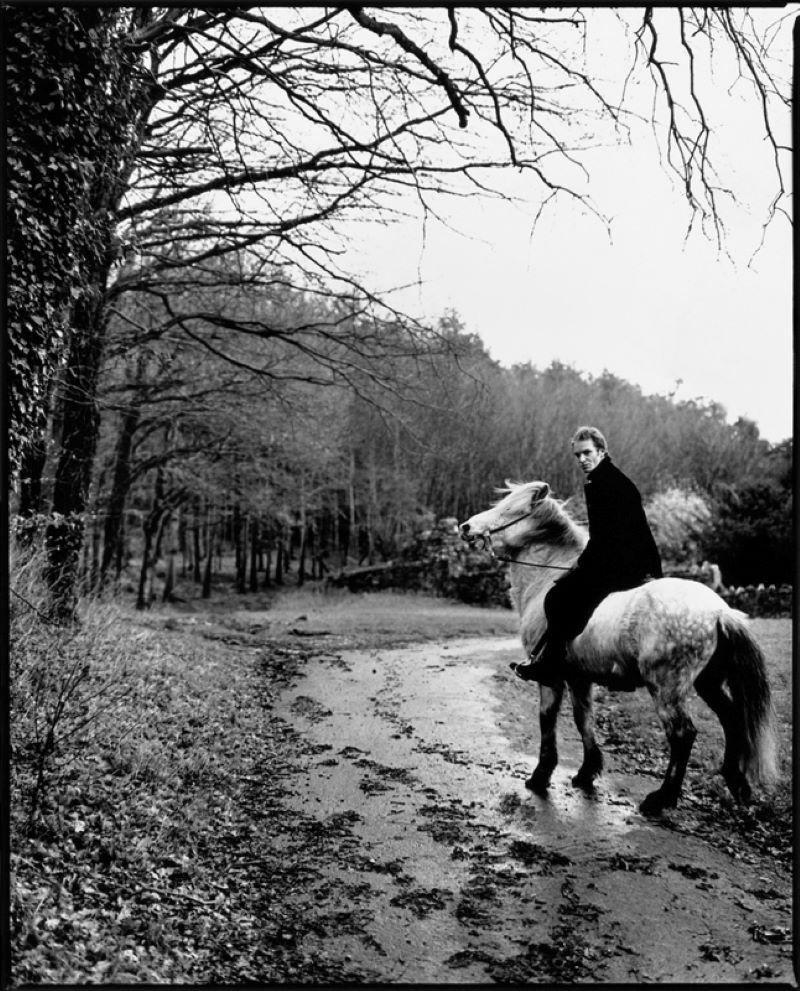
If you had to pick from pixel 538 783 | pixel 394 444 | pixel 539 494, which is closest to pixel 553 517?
pixel 539 494

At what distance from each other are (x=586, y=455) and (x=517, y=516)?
690 mm

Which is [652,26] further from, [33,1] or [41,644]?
[41,644]

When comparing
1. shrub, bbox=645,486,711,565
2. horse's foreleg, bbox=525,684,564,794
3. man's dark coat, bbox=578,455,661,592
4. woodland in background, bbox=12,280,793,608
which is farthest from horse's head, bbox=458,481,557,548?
shrub, bbox=645,486,711,565

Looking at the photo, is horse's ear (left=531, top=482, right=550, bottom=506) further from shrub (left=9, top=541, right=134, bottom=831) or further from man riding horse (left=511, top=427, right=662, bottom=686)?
shrub (left=9, top=541, right=134, bottom=831)

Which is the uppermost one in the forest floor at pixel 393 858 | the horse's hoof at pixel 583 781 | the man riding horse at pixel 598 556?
the man riding horse at pixel 598 556

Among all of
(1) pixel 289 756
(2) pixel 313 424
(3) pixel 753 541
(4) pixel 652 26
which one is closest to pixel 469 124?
(4) pixel 652 26

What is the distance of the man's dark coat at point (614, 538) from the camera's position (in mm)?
4531

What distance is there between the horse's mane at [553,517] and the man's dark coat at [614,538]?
0.30 metres

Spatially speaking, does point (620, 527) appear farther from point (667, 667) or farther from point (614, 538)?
point (667, 667)

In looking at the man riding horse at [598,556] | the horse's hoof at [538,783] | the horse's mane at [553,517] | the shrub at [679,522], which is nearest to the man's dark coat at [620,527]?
the man riding horse at [598,556]

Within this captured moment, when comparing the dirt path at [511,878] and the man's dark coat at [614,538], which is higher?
the man's dark coat at [614,538]

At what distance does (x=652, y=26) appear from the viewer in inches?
169

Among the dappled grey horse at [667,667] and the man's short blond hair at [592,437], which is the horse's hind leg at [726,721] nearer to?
the dappled grey horse at [667,667]

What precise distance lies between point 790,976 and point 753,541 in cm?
924
